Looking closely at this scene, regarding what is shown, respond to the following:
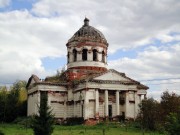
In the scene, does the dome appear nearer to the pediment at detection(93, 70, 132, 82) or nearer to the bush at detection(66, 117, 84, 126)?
the pediment at detection(93, 70, 132, 82)

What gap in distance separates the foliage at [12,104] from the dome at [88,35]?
13204 millimetres

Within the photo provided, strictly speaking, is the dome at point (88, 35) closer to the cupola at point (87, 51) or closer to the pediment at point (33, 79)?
the cupola at point (87, 51)

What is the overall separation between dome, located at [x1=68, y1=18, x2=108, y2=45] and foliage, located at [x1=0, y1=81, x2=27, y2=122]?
520 inches

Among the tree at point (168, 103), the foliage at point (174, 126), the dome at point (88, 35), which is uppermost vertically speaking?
Result: the dome at point (88, 35)

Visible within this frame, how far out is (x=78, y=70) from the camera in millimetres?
49062

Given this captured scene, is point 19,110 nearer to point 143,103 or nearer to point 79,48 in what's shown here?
point 79,48

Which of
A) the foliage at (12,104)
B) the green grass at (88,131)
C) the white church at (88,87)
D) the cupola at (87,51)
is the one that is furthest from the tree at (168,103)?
the foliage at (12,104)

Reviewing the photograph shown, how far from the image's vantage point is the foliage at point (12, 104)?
55.4 m

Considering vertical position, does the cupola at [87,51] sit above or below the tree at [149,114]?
above

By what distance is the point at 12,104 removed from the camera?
56.1 m

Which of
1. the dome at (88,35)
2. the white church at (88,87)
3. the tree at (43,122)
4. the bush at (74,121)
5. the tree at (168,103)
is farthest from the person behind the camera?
the dome at (88,35)

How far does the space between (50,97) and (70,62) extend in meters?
6.34

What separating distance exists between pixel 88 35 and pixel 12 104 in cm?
1634

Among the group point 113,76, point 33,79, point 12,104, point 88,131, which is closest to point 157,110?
point 88,131
